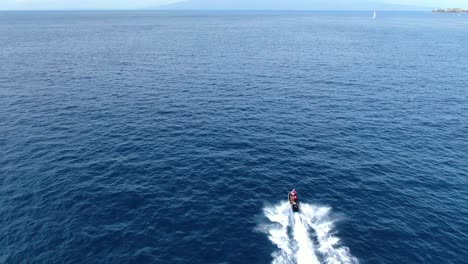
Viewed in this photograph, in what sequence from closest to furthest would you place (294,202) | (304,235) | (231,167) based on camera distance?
(304,235)
(294,202)
(231,167)

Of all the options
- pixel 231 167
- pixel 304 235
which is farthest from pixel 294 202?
pixel 231 167

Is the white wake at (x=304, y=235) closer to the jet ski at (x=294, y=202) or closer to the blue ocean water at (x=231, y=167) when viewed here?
the blue ocean water at (x=231, y=167)

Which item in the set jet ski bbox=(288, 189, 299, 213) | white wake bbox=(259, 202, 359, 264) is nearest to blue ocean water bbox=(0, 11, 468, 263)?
white wake bbox=(259, 202, 359, 264)

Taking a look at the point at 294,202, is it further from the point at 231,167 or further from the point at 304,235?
the point at 231,167

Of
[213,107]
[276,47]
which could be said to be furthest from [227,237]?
[276,47]

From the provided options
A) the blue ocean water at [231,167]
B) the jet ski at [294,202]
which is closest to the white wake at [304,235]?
the blue ocean water at [231,167]
